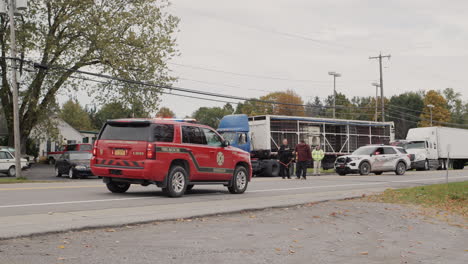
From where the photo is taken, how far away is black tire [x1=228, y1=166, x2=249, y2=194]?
15109 mm

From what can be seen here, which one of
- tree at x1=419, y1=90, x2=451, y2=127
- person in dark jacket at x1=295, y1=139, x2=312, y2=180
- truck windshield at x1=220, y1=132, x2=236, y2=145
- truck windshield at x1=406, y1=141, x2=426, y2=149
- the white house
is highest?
tree at x1=419, y1=90, x2=451, y2=127

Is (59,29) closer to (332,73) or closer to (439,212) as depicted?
(439,212)

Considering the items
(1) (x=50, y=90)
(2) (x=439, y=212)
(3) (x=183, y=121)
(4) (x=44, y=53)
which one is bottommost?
(2) (x=439, y=212)

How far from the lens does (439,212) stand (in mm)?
12273

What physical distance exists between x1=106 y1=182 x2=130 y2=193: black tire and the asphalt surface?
15.6 ft

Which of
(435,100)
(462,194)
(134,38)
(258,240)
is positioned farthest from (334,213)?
(435,100)

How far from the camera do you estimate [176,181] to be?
1332 cm

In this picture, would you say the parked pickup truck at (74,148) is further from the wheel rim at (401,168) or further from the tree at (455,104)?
the tree at (455,104)

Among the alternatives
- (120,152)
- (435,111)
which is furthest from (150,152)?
(435,111)

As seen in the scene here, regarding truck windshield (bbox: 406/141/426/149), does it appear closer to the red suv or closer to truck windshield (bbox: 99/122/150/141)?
the red suv

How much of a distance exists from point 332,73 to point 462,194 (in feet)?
172

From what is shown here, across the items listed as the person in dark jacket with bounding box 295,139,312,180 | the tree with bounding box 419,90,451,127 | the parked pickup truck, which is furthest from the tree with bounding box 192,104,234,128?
the person in dark jacket with bounding box 295,139,312,180

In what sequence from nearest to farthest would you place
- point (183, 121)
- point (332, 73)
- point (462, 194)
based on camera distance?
1. point (183, 121)
2. point (462, 194)
3. point (332, 73)

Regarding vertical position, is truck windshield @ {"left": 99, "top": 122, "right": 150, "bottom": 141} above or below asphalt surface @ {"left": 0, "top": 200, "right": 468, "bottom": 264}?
above
